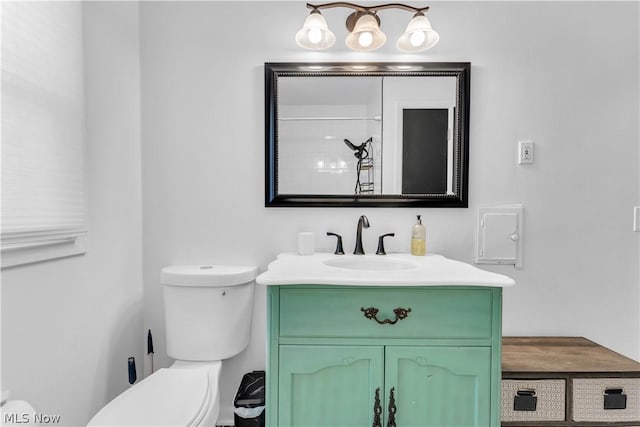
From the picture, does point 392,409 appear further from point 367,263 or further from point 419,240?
point 419,240

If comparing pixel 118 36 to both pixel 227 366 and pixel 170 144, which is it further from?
pixel 227 366

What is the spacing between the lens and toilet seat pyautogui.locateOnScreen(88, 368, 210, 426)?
1033 mm

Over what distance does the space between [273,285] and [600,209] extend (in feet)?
5.23

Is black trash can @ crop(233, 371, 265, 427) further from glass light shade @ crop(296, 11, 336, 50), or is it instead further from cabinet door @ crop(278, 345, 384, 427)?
glass light shade @ crop(296, 11, 336, 50)

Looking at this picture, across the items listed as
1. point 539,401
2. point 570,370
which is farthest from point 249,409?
point 570,370

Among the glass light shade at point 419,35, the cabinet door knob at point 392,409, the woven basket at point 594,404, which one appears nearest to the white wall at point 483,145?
the glass light shade at point 419,35

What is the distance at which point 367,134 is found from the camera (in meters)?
1.60

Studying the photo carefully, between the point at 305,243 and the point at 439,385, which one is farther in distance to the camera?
the point at 305,243

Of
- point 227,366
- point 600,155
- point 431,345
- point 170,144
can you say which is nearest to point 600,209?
point 600,155

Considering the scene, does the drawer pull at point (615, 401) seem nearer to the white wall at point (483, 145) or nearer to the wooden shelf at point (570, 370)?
the wooden shelf at point (570, 370)

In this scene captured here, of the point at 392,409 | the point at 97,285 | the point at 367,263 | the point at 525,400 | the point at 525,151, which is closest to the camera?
the point at 392,409

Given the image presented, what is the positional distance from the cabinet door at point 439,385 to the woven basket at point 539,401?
194 millimetres

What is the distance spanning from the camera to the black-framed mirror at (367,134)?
159 centimetres

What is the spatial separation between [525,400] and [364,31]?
61.1 inches
